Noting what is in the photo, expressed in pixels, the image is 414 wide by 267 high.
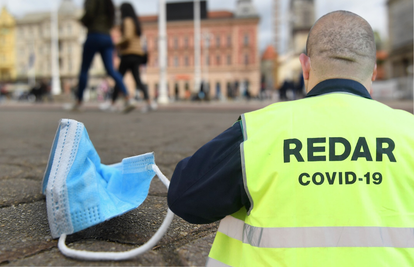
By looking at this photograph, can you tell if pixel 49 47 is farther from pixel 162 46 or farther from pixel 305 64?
pixel 305 64

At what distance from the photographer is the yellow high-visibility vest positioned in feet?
2.96

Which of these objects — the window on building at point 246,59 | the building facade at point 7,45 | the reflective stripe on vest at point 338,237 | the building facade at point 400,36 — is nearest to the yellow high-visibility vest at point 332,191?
the reflective stripe on vest at point 338,237

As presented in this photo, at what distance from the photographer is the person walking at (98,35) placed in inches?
245

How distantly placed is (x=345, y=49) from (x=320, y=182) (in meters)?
0.41

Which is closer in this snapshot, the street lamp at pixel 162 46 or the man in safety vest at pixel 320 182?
the man in safety vest at pixel 320 182

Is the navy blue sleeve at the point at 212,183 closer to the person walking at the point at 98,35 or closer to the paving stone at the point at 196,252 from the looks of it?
the paving stone at the point at 196,252

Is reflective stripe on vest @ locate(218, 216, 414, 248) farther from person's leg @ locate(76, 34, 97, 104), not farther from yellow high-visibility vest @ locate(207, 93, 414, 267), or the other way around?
person's leg @ locate(76, 34, 97, 104)

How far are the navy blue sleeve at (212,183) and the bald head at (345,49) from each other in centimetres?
33

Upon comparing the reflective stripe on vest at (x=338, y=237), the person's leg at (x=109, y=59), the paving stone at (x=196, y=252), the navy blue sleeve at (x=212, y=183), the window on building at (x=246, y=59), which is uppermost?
the window on building at (x=246, y=59)

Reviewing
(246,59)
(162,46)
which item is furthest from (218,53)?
(162,46)

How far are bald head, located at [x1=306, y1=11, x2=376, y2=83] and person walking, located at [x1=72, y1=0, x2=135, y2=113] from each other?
18.4ft

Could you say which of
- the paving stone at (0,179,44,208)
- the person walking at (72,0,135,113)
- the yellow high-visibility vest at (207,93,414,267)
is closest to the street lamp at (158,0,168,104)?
the person walking at (72,0,135,113)

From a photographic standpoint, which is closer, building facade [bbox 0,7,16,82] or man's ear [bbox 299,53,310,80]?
man's ear [bbox 299,53,310,80]

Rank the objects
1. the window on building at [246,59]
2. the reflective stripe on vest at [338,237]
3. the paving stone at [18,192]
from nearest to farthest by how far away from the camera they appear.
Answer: the reflective stripe on vest at [338,237] → the paving stone at [18,192] → the window on building at [246,59]
